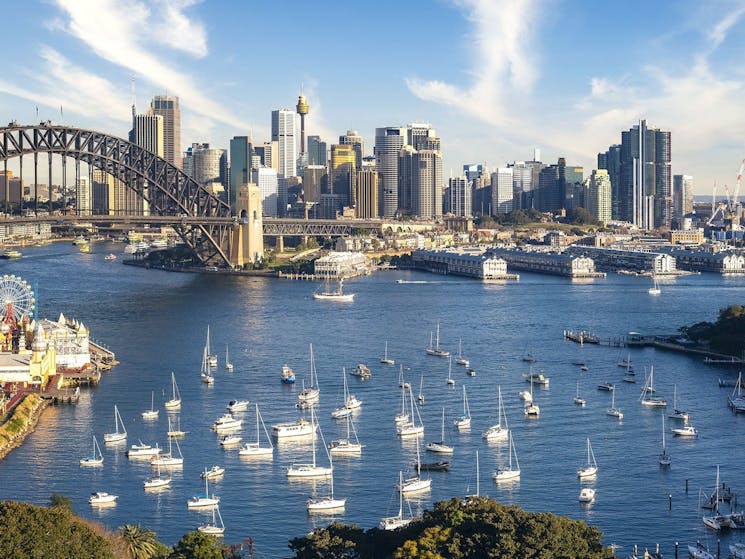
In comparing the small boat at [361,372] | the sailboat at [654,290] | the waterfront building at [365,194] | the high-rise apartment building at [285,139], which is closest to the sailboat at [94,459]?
the small boat at [361,372]

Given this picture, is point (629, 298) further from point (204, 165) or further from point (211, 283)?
point (204, 165)

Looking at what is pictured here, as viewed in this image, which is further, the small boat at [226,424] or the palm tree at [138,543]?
the small boat at [226,424]

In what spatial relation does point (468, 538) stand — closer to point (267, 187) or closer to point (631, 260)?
point (631, 260)

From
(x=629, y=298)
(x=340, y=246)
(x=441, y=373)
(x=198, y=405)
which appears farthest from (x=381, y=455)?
(x=340, y=246)

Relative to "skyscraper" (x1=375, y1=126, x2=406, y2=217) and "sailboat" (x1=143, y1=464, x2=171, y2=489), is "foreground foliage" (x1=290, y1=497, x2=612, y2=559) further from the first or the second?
"skyscraper" (x1=375, y1=126, x2=406, y2=217)

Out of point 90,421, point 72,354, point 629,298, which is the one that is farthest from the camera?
point 629,298

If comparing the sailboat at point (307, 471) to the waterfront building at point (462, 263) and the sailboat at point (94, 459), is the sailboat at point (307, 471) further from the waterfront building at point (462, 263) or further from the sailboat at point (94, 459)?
the waterfront building at point (462, 263)
